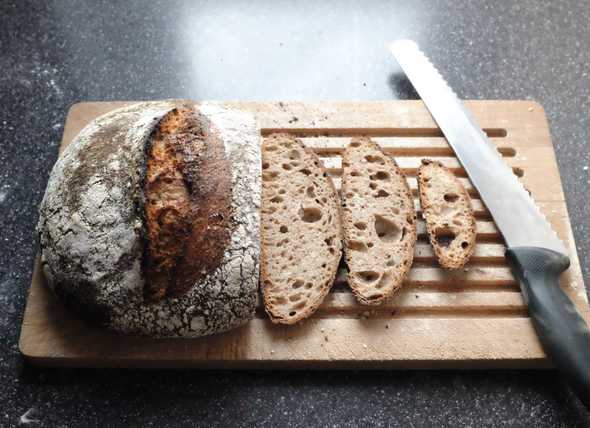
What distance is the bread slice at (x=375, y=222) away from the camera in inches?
47.7

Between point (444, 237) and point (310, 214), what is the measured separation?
0.95ft

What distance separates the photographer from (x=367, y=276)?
1.23 meters

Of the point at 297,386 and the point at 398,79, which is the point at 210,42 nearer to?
the point at 398,79

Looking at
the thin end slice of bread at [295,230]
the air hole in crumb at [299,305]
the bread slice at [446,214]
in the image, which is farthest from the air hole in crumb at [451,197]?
the air hole in crumb at [299,305]

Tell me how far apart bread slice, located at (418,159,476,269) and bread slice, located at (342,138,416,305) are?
40 millimetres

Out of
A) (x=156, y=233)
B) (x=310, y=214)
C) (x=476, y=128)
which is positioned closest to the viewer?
(x=156, y=233)

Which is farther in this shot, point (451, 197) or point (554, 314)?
point (451, 197)

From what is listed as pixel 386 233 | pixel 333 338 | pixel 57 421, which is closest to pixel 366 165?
pixel 386 233

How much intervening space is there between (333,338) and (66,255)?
0.53m

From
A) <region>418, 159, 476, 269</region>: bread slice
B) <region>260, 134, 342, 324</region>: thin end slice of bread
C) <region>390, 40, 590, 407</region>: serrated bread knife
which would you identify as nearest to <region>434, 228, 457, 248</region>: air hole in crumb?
<region>418, 159, 476, 269</region>: bread slice

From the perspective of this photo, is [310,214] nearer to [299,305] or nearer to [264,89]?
[299,305]

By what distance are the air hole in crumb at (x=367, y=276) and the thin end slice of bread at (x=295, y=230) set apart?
0.16 ft

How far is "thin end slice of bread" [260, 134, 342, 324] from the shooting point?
1188 millimetres

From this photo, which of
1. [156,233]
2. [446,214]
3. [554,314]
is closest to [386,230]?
[446,214]
